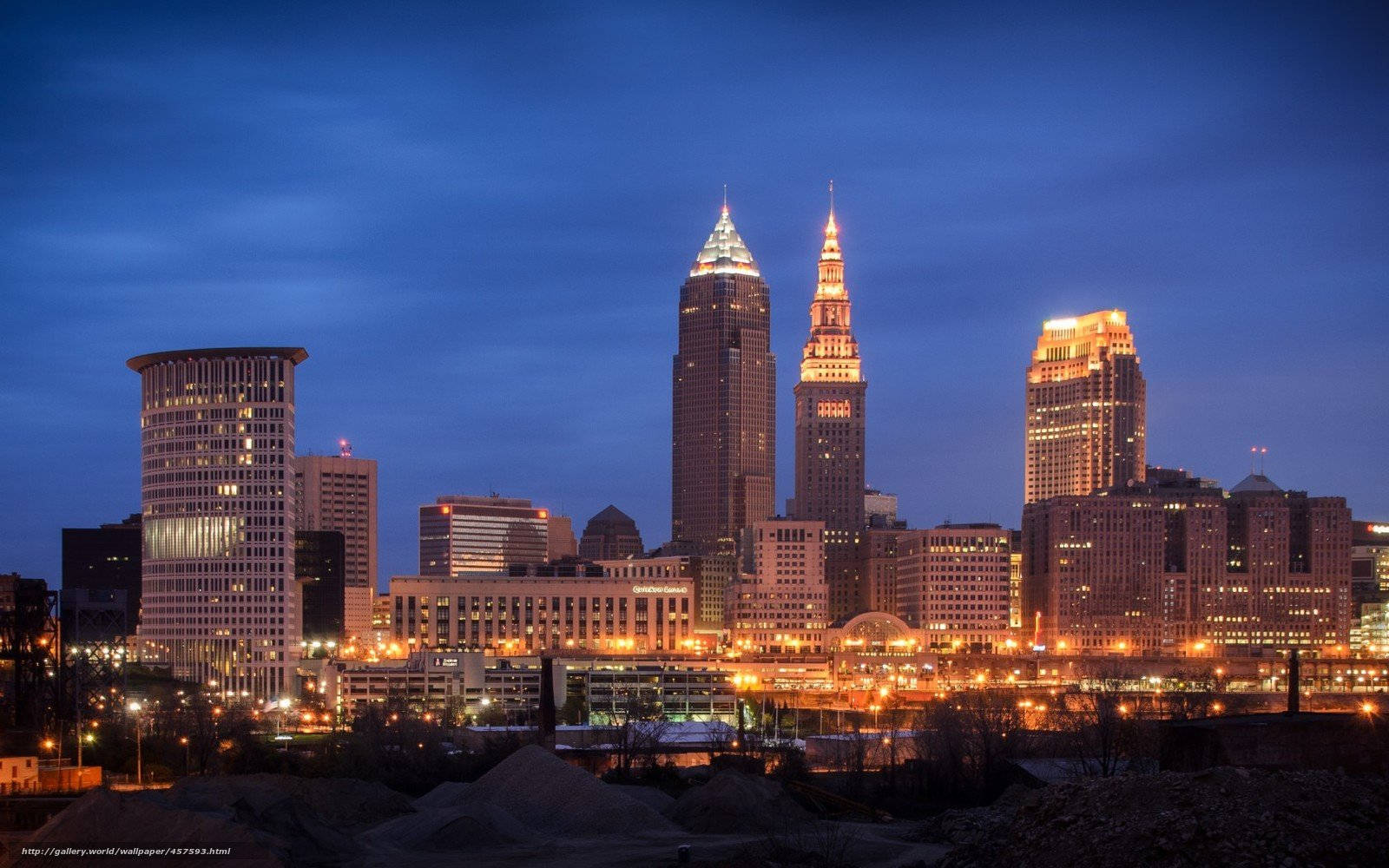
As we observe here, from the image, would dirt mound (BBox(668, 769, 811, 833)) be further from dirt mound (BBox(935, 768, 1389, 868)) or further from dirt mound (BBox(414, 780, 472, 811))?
dirt mound (BBox(935, 768, 1389, 868))

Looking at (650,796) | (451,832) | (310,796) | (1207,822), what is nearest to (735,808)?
(650,796)

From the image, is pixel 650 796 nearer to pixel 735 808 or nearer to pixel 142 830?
pixel 735 808

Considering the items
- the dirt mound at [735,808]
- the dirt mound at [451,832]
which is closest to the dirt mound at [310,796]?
the dirt mound at [451,832]

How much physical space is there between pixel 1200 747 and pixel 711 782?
21631 millimetres

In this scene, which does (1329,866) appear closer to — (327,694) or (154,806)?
(154,806)

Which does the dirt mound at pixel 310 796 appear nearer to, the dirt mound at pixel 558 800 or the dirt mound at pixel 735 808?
the dirt mound at pixel 558 800

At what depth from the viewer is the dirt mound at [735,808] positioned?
8050cm

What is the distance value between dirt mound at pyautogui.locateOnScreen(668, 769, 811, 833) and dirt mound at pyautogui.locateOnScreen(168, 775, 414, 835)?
42.7 ft

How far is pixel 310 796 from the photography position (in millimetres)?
82875

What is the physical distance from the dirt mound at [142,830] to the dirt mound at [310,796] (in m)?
6.17

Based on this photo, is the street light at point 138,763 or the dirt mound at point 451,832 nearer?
the dirt mound at point 451,832

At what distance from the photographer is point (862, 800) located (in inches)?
3654

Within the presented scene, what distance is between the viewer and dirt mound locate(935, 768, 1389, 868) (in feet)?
172

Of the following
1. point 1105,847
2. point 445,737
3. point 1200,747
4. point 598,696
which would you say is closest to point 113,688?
point 445,737
